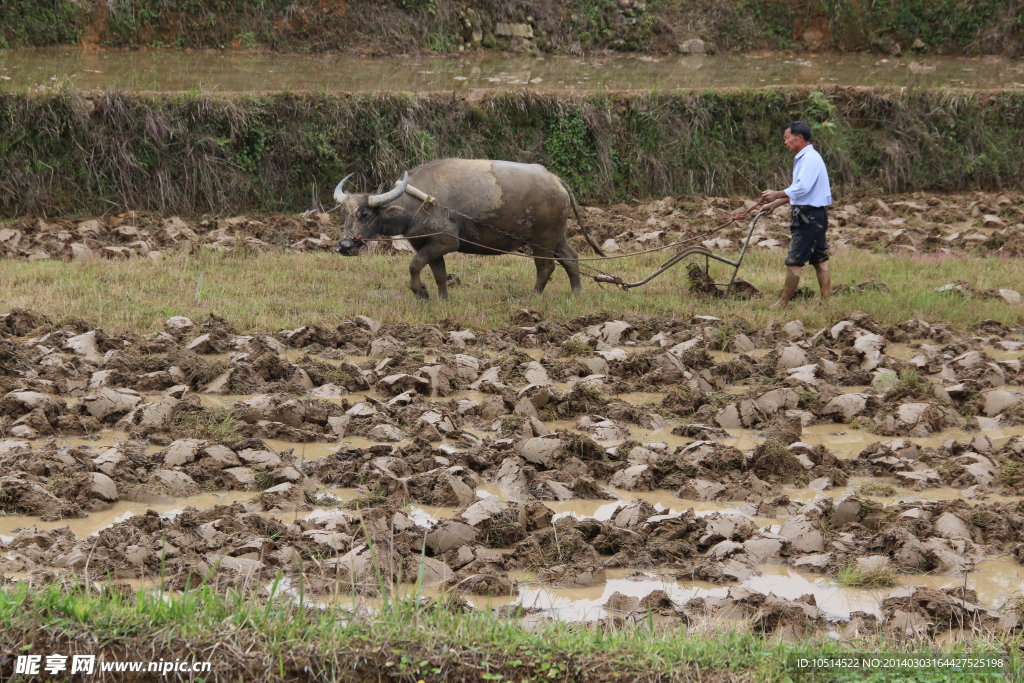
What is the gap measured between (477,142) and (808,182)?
19.5 ft

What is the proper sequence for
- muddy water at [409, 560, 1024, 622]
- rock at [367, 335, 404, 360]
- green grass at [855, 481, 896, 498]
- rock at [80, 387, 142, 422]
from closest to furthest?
muddy water at [409, 560, 1024, 622] < green grass at [855, 481, 896, 498] < rock at [80, 387, 142, 422] < rock at [367, 335, 404, 360]

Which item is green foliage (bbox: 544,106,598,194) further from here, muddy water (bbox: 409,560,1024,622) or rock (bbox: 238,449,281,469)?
muddy water (bbox: 409,560,1024,622)

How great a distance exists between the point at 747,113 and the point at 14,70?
1026 cm

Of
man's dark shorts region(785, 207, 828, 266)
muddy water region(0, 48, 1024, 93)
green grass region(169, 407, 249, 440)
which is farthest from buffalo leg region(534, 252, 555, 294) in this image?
muddy water region(0, 48, 1024, 93)

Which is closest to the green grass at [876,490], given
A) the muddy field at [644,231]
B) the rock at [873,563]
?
the rock at [873,563]

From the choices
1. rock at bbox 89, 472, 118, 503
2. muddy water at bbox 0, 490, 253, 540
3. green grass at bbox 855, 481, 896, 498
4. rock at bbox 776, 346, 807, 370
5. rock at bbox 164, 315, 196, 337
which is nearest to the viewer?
muddy water at bbox 0, 490, 253, 540

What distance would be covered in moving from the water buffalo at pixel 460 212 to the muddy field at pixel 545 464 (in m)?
0.98

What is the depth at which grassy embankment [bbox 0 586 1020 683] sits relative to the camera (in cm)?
322

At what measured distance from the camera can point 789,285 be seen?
8.80m

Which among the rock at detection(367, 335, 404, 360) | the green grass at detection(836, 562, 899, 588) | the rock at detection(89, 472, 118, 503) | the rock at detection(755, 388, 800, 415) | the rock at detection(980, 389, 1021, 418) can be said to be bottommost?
the rock at detection(367, 335, 404, 360)

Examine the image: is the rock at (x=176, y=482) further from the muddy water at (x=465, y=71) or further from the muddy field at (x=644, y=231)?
the muddy water at (x=465, y=71)

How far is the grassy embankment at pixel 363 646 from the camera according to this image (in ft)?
10.6

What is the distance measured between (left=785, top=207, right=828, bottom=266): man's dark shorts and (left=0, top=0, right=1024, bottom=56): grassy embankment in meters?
11.7

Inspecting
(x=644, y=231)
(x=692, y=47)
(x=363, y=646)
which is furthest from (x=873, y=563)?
(x=692, y=47)
